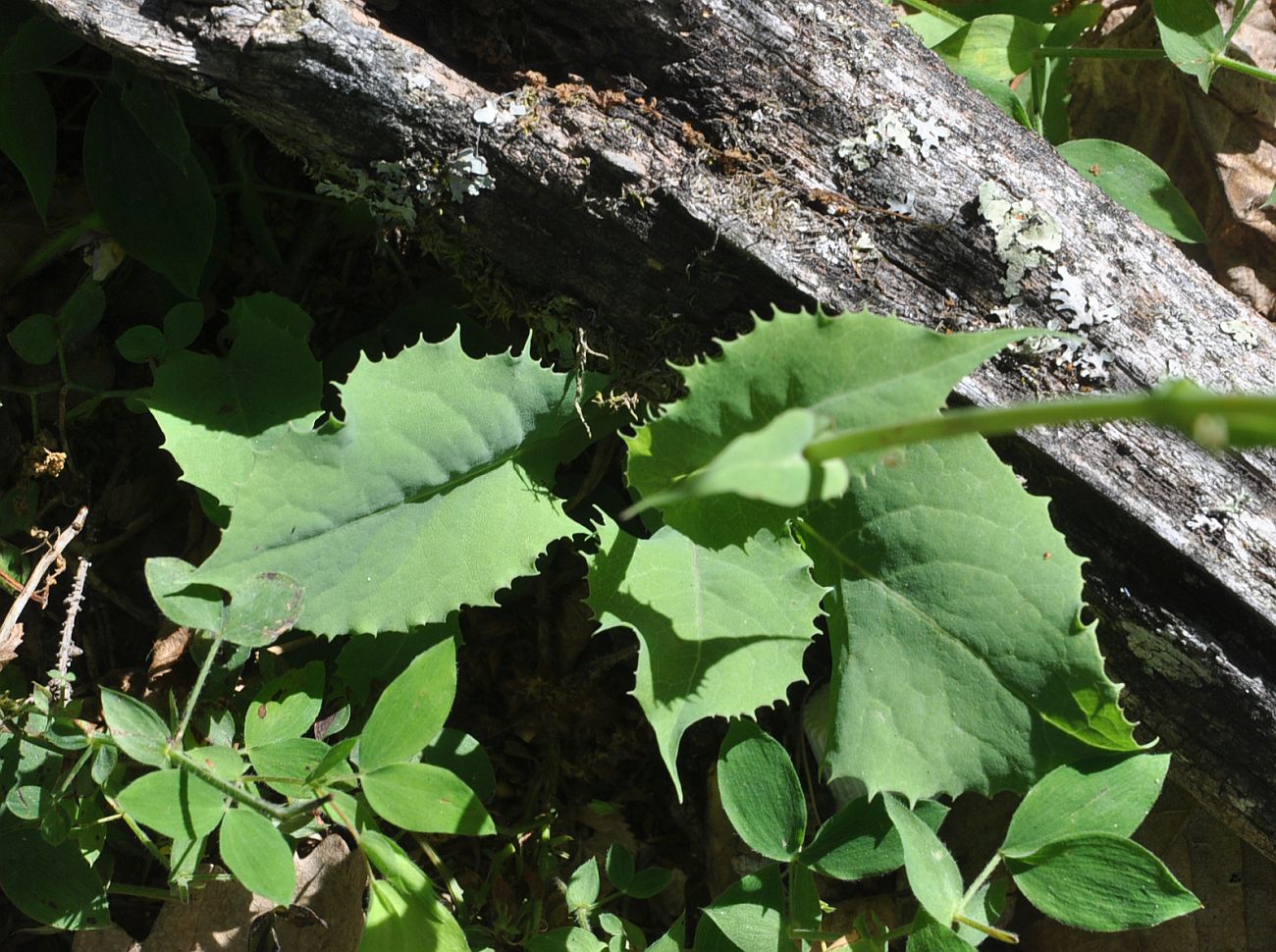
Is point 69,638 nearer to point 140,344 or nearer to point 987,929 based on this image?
point 140,344

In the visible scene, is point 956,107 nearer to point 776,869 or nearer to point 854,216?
point 854,216

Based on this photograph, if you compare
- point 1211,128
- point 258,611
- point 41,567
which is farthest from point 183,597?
point 1211,128

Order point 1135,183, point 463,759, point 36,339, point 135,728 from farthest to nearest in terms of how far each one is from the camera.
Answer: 1. point 1135,183
2. point 36,339
3. point 463,759
4. point 135,728

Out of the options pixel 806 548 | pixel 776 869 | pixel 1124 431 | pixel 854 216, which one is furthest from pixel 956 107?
pixel 776 869

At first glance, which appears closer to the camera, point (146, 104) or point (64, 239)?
point (146, 104)

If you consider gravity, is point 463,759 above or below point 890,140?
below

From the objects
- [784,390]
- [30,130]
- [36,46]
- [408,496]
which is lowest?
[408,496]

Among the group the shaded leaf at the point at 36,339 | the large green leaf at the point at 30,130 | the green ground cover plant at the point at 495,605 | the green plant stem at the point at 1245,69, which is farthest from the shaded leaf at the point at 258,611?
the green plant stem at the point at 1245,69

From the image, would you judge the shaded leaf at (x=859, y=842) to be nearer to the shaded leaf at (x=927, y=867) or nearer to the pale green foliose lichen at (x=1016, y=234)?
the shaded leaf at (x=927, y=867)
